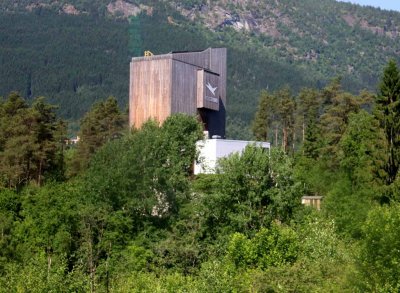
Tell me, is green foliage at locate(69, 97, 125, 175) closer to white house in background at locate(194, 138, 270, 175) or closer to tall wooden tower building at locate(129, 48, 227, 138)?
tall wooden tower building at locate(129, 48, 227, 138)

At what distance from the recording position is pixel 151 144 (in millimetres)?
44094

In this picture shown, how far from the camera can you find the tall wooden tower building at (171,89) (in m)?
54.9

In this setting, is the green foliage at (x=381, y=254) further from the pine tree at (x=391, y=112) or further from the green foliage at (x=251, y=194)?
the pine tree at (x=391, y=112)

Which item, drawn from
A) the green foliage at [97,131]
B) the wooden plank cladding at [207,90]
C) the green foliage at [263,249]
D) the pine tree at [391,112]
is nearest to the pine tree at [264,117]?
the green foliage at [97,131]

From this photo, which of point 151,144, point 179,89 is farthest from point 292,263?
point 179,89

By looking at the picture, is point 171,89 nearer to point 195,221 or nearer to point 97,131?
point 97,131

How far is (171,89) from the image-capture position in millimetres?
54719

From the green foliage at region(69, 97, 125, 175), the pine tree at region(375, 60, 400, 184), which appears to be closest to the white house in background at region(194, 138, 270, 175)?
the green foliage at region(69, 97, 125, 175)

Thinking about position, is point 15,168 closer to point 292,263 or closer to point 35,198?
point 35,198

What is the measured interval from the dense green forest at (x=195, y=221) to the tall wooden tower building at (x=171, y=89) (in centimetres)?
471

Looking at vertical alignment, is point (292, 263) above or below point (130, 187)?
below

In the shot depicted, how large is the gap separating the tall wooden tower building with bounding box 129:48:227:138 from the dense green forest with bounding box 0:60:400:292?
4713mm

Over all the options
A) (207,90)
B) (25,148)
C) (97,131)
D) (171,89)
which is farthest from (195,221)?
(97,131)

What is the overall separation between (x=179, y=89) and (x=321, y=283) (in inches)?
1048
